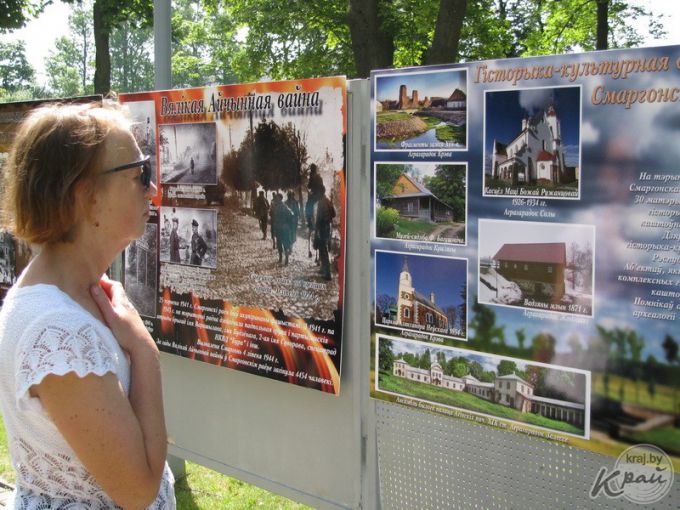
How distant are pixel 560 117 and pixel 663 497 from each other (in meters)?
1.34

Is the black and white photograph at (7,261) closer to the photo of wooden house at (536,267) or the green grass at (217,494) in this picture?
the green grass at (217,494)

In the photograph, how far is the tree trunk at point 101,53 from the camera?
17062 millimetres

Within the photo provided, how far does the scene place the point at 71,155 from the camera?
1.69 metres

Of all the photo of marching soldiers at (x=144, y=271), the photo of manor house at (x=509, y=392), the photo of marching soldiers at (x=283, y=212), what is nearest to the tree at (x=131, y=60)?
the photo of marching soldiers at (x=144, y=271)

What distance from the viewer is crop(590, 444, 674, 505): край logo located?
2.42 meters

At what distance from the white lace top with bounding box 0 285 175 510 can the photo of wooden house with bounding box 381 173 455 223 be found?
153cm

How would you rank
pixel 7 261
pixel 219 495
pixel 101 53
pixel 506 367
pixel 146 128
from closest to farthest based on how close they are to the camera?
1. pixel 506 367
2. pixel 146 128
3. pixel 219 495
4. pixel 7 261
5. pixel 101 53

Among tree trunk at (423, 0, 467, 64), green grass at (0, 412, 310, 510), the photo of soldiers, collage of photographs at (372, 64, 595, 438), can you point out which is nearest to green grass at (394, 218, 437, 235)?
collage of photographs at (372, 64, 595, 438)

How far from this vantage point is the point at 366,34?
16031mm

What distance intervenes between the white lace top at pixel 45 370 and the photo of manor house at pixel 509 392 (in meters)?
1.53

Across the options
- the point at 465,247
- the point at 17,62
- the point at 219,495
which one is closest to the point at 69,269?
the point at 465,247

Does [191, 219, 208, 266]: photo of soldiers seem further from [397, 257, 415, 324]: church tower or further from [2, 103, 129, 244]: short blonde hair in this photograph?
[2, 103, 129, 244]: short blonde hair

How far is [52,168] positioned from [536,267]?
5.53 feet

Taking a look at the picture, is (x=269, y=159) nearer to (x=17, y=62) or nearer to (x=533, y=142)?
(x=533, y=142)
